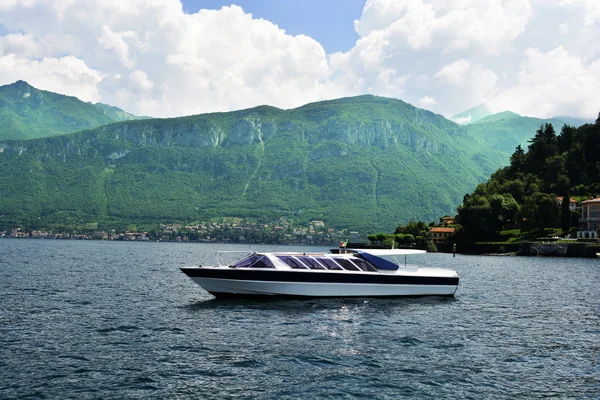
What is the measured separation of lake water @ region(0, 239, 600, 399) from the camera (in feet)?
59.9

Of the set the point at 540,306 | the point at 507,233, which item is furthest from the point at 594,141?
the point at 540,306

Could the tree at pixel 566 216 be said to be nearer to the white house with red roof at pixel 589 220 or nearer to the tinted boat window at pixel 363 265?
the white house with red roof at pixel 589 220

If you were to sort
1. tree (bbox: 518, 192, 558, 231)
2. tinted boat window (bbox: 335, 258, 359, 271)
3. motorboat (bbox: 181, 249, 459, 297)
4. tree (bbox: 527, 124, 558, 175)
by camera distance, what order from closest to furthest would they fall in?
motorboat (bbox: 181, 249, 459, 297), tinted boat window (bbox: 335, 258, 359, 271), tree (bbox: 518, 192, 558, 231), tree (bbox: 527, 124, 558, 175)

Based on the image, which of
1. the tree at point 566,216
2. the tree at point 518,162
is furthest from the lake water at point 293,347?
the tree at point 518,162

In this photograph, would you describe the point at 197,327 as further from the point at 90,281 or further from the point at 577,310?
the point at 90,281

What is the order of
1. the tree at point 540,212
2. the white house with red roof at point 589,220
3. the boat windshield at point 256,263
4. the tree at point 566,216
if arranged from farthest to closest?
the tree at point 566,216
the tree at point 540,212
the white house with red roof at point 589,220
the boat windshield at point 256,263

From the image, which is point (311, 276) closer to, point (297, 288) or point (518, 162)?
point (297, 288)

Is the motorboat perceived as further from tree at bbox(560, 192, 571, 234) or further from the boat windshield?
tree at bbox(560, 192, 571, 234)

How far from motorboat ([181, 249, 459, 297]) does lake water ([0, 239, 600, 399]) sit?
0.87m

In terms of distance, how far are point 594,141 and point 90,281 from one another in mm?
150708

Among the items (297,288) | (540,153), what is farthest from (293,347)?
(540,153)

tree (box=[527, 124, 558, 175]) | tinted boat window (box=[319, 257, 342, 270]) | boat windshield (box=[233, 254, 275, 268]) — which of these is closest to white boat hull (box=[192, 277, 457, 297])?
boat windshield (box=[233, 254, 275, 268])

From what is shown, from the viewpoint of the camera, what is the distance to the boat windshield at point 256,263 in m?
36.3

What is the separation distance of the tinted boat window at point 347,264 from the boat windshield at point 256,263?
4990 millimetres
